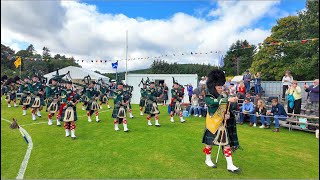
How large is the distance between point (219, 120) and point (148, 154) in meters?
2.25

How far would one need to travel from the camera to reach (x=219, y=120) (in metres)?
5.38

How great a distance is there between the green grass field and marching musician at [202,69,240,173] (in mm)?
495

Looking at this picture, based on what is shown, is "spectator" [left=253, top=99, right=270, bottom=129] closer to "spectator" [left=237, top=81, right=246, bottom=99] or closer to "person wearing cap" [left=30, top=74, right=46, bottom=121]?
"spectator" [left=237, top=81, right=246, bottom=99]

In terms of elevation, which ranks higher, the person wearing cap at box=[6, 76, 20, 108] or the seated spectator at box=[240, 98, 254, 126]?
the person wearing cap at box=[6, 76, 20, 108]

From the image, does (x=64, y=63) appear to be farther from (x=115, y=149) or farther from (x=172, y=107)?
(x=115, y=149)

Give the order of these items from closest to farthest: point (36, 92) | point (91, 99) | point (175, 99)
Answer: point (175, 99) → point (91, 99) → point (36, 92)

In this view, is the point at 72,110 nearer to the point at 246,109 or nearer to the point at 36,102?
the point at 36,102

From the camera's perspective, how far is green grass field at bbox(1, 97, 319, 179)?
5320 millimetres

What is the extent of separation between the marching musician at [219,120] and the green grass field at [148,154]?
495 mm

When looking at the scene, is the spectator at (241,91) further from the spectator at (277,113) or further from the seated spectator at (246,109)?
the spectator at (277,113)

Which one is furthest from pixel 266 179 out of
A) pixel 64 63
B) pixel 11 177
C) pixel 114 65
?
pixel 64 63

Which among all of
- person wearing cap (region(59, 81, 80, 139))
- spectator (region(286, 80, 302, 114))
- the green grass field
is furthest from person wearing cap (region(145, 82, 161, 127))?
spectator (region(286, 80, 302, 114))

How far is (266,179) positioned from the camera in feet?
16.3

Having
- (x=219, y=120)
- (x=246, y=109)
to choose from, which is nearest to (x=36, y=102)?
(x=246, y=109)
